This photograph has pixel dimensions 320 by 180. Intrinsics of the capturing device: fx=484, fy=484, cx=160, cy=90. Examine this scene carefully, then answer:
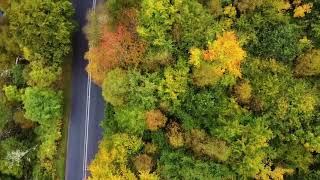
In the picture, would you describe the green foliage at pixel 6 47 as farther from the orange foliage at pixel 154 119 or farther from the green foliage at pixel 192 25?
the green foliage at pixel 192 25

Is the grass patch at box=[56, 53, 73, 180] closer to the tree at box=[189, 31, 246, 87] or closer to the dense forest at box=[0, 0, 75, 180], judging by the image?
the dense forest at box=[0, 0, 75, 180]

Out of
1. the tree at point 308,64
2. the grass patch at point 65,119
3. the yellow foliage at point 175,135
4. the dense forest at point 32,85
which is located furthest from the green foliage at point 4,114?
the tree at point 308,64

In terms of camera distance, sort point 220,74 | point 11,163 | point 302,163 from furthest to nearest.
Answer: point 11,163 → point 302,163 → point 220,74

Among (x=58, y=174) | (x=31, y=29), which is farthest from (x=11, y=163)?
(x=31, y=29)

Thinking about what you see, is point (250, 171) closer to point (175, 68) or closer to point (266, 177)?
point (266, 177)

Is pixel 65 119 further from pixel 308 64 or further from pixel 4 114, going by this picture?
pixel 308 64

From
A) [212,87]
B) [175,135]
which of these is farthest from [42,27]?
[212,87]
